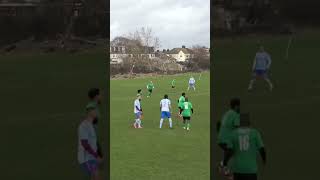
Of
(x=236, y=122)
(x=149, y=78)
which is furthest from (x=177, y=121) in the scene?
(x=149, y=78)

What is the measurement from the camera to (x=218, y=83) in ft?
39.2

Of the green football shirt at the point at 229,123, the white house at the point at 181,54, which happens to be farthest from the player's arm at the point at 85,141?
the white house at the point at 181,54

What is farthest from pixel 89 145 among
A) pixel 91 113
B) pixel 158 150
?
pixel 158 150

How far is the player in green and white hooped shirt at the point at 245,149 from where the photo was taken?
24.7ft

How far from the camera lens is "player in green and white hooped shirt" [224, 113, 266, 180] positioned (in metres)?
7.52

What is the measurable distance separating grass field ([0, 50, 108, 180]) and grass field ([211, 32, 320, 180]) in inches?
118

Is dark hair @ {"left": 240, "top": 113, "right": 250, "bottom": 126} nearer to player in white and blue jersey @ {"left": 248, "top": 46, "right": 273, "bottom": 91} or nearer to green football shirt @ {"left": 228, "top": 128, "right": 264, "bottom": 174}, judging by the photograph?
green football shirt @ {"left": 228, "top": 128, "right": 264, "bottom": 174}

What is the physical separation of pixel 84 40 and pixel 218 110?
211 inches

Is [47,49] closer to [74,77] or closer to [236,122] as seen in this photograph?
[74,77]

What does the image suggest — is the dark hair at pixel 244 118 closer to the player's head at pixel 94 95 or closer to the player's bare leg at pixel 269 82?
the player's head at pixel 94 95

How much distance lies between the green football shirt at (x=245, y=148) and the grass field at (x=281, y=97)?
207 cm

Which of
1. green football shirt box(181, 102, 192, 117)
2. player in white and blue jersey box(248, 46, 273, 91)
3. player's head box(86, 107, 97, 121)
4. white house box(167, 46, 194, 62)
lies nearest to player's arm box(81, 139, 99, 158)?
player's head box(86, 107, 97, 121)

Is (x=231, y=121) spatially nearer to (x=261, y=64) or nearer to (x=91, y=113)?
(x=91, y=113)

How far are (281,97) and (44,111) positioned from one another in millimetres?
6673
